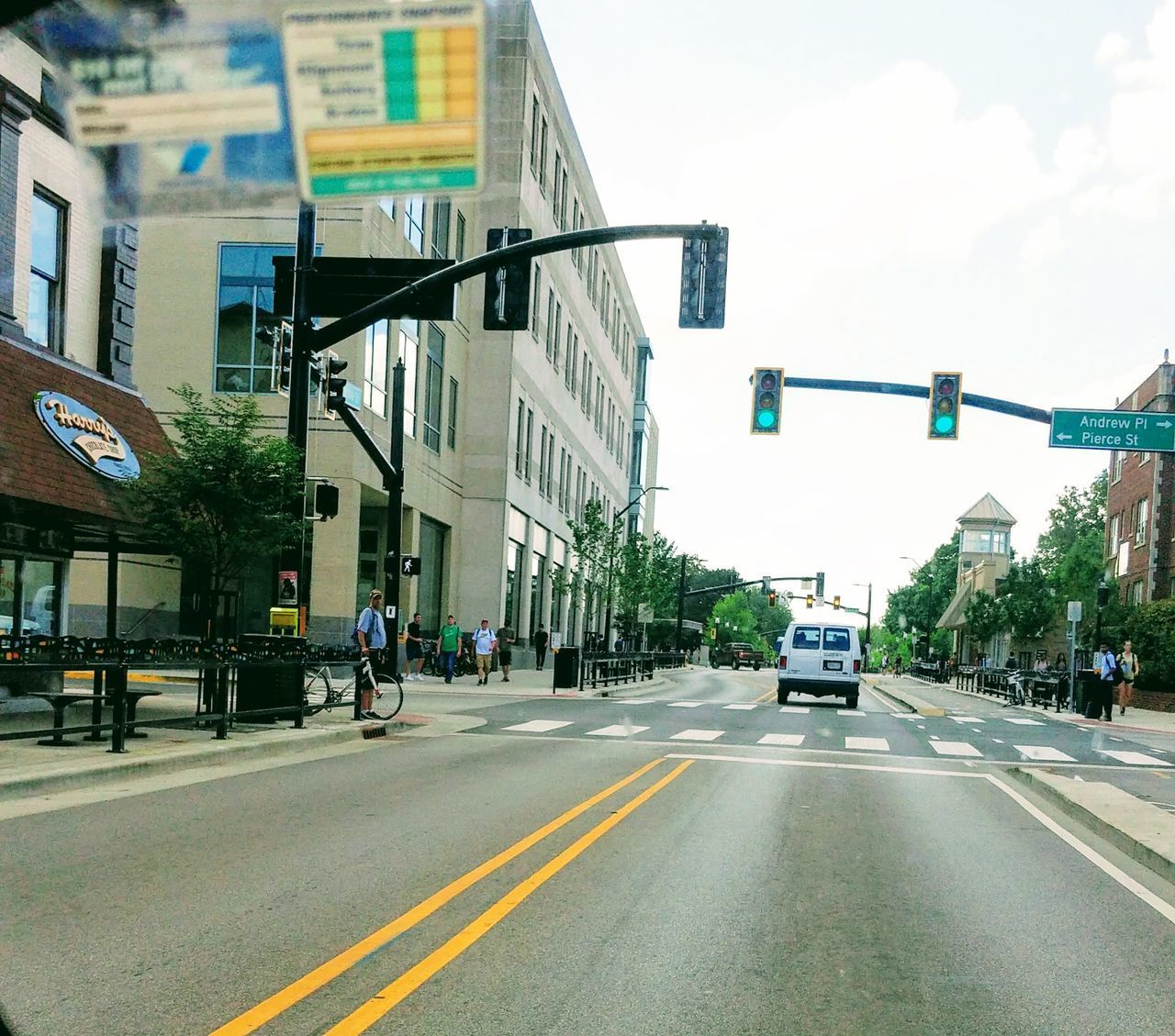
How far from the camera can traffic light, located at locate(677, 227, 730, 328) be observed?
16141 mm

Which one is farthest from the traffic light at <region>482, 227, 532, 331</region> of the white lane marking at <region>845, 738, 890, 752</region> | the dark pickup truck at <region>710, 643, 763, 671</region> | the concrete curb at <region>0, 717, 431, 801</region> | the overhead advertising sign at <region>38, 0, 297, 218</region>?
the dark pickup truck at <region>710, 643, 763, 671</region>

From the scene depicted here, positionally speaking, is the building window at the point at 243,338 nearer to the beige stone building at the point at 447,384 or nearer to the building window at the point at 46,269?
the beige stone building at the point at 447,384

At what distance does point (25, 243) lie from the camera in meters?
15.8

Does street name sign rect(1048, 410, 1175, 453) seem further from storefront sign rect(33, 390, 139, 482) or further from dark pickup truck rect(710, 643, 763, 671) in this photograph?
dark pickup truck rect(710, 643, 763, 671)

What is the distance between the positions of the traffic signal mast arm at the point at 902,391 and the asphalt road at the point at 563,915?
35.7 feet

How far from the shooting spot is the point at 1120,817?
40.1 feet

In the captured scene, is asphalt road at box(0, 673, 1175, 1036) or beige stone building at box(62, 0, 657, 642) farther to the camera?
beige stone building at box(62, 0, 657, 642)

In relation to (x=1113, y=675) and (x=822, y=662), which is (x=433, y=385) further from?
(x=1113, y=675)

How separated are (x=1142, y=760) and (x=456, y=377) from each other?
30.9 m

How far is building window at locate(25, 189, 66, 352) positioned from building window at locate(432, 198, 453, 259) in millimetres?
23027

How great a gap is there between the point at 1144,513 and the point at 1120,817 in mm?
47686

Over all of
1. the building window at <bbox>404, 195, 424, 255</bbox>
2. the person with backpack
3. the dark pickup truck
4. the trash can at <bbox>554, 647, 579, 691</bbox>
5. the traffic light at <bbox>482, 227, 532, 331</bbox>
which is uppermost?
the building window at <bbox>404, 195, 424, 255</bbox>

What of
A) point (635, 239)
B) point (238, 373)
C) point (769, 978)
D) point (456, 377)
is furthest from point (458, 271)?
point (456, 377)

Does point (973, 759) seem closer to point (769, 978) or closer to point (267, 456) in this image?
point (267, 456)
